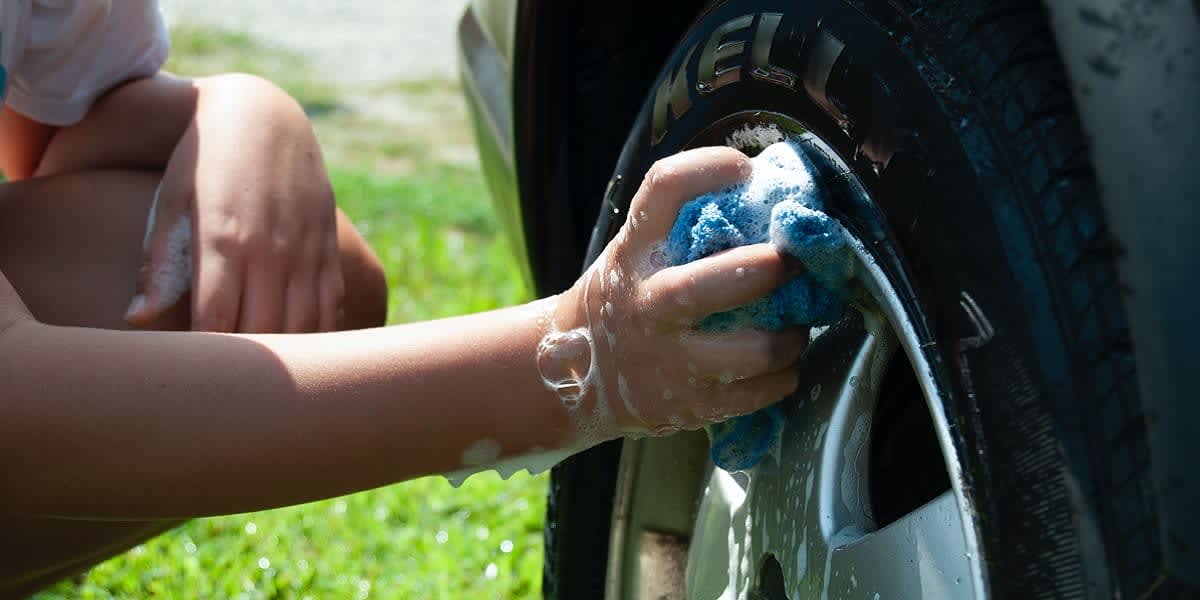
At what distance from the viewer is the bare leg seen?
5.34ft

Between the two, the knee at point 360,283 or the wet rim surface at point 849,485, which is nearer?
the wet rim surface at point 849,485

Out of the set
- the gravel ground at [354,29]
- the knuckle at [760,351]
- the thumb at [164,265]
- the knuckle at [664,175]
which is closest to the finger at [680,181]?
the knuckle at [664,175]

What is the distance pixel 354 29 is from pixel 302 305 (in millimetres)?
6482

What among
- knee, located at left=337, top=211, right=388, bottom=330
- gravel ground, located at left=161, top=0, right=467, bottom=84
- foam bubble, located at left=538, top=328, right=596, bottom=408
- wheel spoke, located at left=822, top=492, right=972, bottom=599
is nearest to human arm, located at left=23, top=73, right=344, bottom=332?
knee, located at left=337, top=211, right=388, bottom=330

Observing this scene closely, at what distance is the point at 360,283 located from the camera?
1.90 metres

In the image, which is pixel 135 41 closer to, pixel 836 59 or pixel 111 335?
pixel 111 335

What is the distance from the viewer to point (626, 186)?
1.44 metres

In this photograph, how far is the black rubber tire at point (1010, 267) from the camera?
82cm

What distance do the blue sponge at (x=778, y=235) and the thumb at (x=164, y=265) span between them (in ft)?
2.37

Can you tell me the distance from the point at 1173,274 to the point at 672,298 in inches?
16.4

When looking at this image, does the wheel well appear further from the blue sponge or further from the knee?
the blue sponge

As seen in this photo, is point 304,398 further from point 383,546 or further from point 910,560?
point 383,546

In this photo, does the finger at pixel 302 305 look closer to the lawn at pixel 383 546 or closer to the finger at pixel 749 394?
the finger at pixel 749 394

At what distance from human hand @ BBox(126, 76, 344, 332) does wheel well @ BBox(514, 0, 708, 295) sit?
0.27 metres
